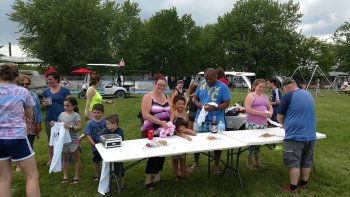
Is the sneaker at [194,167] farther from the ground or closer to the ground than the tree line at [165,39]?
closer to the ground

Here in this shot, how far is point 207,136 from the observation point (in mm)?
4352

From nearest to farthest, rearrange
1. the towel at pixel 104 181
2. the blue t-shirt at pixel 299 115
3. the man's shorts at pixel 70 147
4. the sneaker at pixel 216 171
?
1. the towel at pixel 104 181
2. the blue t-shirt at pixel 299 115
3. the man's shorts at pixel 70 147
4. the sneaker at pixel 216 171

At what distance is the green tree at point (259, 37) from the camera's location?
38125 millimetres

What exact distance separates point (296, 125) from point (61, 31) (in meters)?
31.4

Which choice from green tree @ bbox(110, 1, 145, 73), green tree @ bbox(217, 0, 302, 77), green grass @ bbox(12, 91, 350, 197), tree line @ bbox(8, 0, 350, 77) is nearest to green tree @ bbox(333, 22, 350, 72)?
tree line @ bbox(8, 0, 350, 77)

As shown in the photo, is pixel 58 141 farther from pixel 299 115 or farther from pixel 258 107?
pixel 299 115

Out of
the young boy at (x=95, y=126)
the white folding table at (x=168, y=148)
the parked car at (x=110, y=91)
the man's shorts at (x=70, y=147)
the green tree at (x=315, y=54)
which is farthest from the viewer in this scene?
the green tree at (x=315, y=54)

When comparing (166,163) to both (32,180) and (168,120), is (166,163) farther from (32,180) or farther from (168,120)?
(32,180)

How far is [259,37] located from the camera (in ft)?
126

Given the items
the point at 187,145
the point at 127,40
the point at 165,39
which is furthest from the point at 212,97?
the point at 165,39

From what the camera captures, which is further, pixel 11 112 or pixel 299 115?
pixel 299 115

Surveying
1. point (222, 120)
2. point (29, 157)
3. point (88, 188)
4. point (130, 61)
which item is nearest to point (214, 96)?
point (222, 120)

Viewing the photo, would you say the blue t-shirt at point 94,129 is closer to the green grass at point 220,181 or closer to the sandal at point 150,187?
the green grass at point 220,181

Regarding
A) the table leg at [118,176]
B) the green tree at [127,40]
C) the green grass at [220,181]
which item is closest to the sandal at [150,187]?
the green grass at [220,181]
